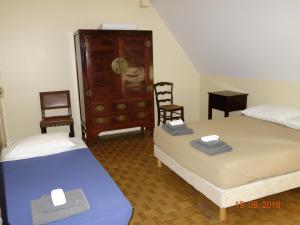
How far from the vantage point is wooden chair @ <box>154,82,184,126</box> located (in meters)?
4.63

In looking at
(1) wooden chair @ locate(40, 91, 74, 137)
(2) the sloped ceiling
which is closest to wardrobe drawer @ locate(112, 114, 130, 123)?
(1) wooden chair @ locate(40, 91, 74, 137)

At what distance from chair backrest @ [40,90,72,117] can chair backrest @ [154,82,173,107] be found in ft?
4.90

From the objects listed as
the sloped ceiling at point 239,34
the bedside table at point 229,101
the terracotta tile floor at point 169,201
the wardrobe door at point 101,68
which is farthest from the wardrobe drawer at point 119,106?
the sloped ceiling at point 239,34

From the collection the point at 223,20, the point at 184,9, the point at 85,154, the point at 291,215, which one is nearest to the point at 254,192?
the point at 291,215

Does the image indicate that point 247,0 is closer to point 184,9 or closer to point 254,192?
point 184,9

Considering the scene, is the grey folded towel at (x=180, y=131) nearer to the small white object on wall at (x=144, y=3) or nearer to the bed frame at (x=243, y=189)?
the bed frame at (x=243, y=189)

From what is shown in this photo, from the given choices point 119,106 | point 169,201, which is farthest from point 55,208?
point 119,106

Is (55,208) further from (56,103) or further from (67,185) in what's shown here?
(56,103)

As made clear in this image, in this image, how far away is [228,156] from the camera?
2.18 metres

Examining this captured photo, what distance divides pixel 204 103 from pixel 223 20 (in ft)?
6.60

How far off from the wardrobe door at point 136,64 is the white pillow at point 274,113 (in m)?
1.60

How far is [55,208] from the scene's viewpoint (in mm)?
1567

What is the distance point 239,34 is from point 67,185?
2.83 m

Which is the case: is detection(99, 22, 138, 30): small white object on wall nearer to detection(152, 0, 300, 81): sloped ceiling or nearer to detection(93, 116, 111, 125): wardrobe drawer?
detection(152, 0, 300, 81): sloped ceiling
